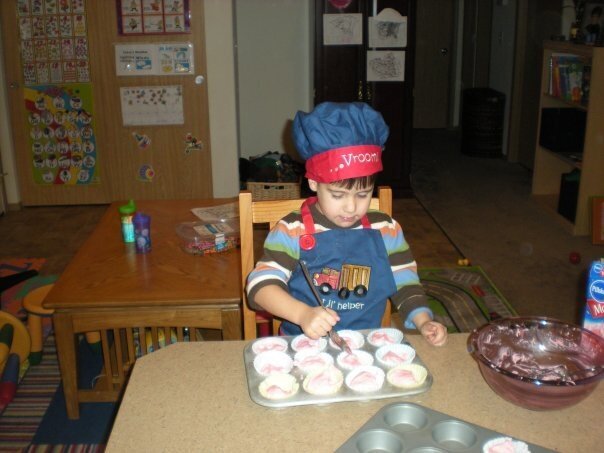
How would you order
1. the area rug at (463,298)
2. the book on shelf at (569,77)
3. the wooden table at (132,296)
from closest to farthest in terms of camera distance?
the wooden table at (132,296) → the area rug at (463,298) → the book on shelf at (569,77)

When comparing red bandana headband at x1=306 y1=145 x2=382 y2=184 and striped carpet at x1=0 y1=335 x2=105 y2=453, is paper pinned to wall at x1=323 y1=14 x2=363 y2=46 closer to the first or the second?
striped carpet at x1=0 y1=335 x2=105 y2=453

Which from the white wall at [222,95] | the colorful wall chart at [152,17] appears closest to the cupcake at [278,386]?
the white wall at [222,95]

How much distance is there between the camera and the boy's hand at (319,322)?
45.2 inches

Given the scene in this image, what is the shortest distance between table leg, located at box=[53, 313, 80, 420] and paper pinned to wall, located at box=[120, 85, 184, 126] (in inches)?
110

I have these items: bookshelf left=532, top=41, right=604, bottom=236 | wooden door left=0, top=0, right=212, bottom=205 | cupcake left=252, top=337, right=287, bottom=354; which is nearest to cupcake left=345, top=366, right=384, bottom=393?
cupcake left=252, top=337, right=287, bottom=354

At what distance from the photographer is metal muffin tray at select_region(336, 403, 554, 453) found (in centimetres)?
95

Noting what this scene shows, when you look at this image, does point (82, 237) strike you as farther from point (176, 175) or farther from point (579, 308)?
point (579, 308)

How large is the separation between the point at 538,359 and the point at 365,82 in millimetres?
3875

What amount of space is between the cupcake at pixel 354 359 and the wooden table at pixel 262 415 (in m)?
0.10

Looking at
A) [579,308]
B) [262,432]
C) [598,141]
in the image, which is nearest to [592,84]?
[598,141]

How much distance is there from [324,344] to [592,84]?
132 inches

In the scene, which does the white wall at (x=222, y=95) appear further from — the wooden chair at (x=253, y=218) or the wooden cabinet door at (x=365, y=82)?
the wooden chair at (x=253, y=218)

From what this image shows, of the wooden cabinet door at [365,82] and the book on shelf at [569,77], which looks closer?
the book on shelf at [569,77]

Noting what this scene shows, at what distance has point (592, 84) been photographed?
155 inches
